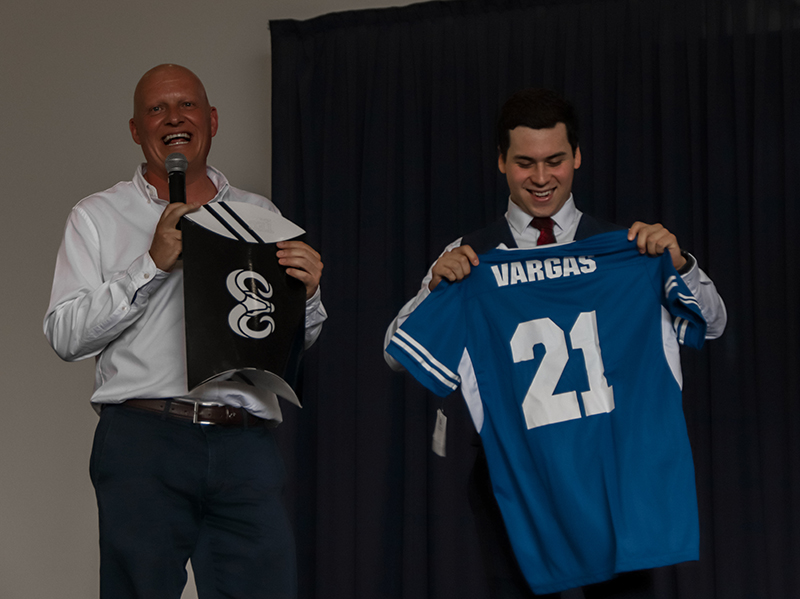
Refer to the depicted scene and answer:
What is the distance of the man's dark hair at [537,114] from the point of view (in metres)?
1.73

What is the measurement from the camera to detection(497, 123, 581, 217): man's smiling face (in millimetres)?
1723

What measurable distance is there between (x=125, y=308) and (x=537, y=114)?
3.18 feet

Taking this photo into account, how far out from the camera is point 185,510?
5.35ft

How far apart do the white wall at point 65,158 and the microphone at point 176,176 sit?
175cm

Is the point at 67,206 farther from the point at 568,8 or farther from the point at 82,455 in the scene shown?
the point at 568,8

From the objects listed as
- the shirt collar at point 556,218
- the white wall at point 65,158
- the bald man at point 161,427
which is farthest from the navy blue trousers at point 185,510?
the white wall at point 65,158

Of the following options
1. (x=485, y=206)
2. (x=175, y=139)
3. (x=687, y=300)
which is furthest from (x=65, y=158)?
(x=687, y=300)

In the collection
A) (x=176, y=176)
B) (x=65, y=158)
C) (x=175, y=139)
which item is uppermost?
(x=65, y=158)

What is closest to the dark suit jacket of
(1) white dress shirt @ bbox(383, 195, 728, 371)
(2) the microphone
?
(1) white dress shirt @ bbox(383, 195, 728, 371)

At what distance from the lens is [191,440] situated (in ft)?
5.33

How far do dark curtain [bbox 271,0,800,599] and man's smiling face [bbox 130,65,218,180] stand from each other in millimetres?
1340

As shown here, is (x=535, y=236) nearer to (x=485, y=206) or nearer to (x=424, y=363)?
(x=424, y=363)

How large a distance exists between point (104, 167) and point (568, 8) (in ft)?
6.93

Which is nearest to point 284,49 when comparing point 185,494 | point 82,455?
point 82,455
